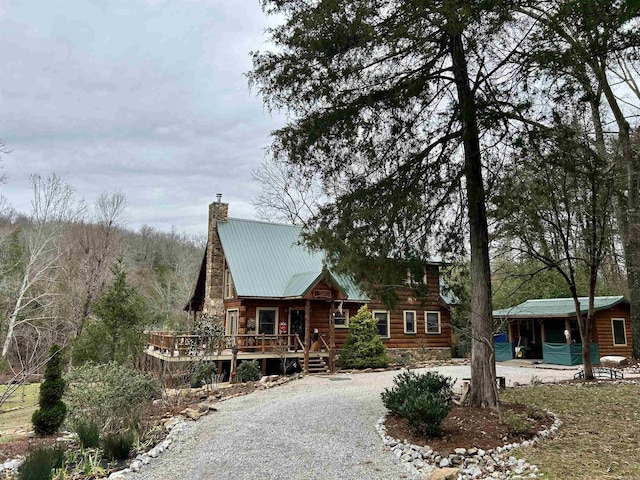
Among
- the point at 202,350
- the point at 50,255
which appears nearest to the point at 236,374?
the point at 202,350

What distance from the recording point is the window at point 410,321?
2038cm

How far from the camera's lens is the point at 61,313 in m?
26.1

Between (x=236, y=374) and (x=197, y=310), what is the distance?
10.3m

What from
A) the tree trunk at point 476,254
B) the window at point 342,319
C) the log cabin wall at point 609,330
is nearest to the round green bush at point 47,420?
the tree trunk at point 476,254

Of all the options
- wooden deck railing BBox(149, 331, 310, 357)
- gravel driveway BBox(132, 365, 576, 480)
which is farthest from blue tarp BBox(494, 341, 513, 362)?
gravel driveway BBox(132, 365, 576, 480)

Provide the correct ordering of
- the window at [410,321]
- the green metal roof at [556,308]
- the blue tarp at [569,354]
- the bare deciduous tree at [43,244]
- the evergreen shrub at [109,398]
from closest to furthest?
the evergreen shrub at [109,398] < the blue tarp at [569,354] < the green metal roof at [556,308] < the window at [410,321] < the bare deciduous tree at [43,244]

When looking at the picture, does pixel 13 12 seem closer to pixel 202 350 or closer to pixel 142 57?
pixel 142 57

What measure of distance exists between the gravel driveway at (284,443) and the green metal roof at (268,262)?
6.85 meters

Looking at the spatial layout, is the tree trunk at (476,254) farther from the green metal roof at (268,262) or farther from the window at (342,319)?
the window at (342,319)

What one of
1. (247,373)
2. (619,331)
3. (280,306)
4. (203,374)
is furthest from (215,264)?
(619,331)

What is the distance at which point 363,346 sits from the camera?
17250 millimetres

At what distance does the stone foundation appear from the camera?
19312mm

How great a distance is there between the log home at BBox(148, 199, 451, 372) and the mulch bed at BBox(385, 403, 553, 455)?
314 inches

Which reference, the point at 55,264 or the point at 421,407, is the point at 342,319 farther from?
the point at 55,264
